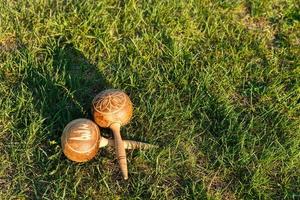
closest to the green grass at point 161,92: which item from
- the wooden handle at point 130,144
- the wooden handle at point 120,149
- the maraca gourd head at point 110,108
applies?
the wooden handle at point 130,144

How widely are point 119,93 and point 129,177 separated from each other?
0.65 meters

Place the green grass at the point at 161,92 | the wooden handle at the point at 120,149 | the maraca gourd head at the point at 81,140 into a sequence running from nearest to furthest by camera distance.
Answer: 1. the maraca gourd head at the point at 81,140
2. the wooden handle at the point at 120,149
3. the green grass at the point at 161,92

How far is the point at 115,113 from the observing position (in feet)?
12.5

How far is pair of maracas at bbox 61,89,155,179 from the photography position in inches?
143

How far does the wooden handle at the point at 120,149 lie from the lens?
3746 millimetres

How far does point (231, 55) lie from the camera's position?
15.3 feet

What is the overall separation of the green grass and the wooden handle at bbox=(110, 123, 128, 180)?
0.54ft

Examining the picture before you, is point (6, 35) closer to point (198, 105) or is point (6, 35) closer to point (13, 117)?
point (13, 117)

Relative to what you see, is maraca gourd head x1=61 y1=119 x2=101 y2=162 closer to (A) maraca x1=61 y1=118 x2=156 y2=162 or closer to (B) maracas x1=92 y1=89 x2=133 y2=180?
(A) maraca x1=61 y1=118 x2=156 y2=162

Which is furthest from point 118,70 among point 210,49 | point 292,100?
point 292,100

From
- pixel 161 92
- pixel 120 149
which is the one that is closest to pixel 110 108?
pixel 120 149

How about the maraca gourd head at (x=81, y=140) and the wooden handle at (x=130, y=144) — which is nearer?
the maraca gourd head at (x=81, y=140)

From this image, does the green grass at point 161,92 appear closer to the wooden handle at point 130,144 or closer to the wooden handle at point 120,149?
the wooden handle at point 130,144

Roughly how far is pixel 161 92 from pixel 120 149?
78cm
